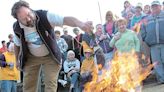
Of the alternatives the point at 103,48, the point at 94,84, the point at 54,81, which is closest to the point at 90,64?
the point at 103,48

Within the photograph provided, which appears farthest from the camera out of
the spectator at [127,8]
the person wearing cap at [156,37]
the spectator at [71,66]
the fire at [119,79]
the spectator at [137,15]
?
the spectator at [127,8]

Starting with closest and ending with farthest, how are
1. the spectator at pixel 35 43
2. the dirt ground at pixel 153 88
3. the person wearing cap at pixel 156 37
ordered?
the spectator at pixel 35 43 < the dirt ground at pixel 153 88 < the person wearing cap at pixel 156 37

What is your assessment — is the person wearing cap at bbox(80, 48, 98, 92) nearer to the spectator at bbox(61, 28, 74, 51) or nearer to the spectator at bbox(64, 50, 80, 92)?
the spectator at bbox(64, 50, 80, 92)

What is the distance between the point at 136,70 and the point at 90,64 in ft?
6.37

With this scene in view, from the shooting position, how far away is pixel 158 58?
10703mm

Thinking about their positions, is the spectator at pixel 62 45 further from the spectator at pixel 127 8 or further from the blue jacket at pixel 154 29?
the blue jacket at pixel 154 29

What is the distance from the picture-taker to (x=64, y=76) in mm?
12234

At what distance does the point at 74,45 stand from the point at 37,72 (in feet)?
19.0

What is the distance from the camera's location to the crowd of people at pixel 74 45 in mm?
6715

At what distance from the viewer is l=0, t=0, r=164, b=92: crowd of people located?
6715 mm

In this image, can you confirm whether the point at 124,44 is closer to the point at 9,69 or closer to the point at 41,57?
the point at 41,57

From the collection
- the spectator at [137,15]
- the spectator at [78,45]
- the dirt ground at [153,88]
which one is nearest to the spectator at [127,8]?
the spectator at [137,15]

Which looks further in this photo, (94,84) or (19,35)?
(94,84)

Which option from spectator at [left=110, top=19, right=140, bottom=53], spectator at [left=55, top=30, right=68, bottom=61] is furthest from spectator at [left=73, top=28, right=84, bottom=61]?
spectator at [left=110, top=19, right=140, bottom=53]
